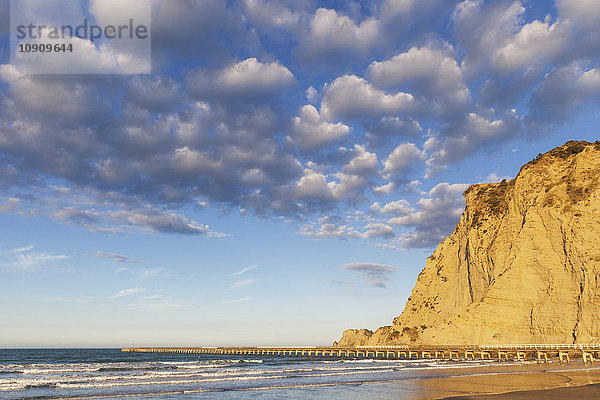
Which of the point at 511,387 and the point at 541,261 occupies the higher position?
the point at 541,261

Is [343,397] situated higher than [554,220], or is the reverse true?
[554,220]

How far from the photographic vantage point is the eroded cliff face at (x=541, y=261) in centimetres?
6009

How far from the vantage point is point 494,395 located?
23031mm

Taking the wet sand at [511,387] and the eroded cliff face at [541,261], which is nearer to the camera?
the wet sand at [511,387]

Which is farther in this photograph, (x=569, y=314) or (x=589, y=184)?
(x=589, y=184)

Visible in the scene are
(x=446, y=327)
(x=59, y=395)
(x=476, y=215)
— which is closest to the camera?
(x=59, y=395)

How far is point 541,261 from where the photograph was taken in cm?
6425

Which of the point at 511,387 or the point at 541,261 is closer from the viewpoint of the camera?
the point at 511,387

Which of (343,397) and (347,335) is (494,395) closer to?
(343,397)

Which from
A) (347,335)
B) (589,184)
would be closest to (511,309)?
(589,184)

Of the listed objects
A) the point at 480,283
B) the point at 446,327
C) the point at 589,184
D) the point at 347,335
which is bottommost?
the point at 347,335

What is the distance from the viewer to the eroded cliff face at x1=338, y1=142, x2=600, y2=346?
60094 millimetres

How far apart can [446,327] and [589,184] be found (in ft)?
96.5

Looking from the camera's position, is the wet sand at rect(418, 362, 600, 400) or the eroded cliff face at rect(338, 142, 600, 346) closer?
the wet sand at rect(418, 362, 600, 400)
